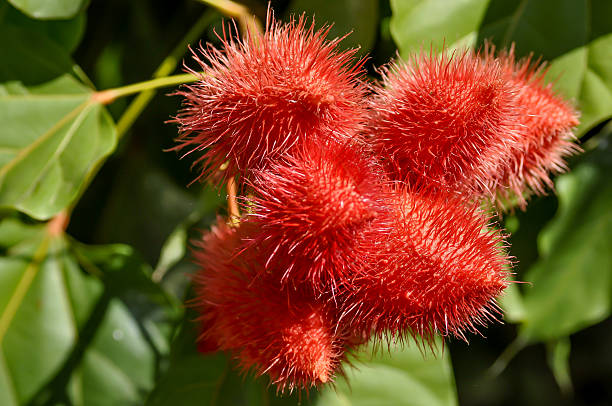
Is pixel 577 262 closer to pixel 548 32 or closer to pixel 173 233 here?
pixel 548 32

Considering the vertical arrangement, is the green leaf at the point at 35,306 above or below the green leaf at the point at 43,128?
below

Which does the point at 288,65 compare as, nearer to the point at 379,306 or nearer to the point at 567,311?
the point at 379,306

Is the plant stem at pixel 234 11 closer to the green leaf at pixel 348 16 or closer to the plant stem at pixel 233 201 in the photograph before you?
the green leaf at pixel 348 16

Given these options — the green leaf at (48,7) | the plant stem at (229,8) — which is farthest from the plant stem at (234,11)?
the green leaf at (48,7)

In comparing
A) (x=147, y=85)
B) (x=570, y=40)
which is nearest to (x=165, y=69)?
(x=147, y=85)

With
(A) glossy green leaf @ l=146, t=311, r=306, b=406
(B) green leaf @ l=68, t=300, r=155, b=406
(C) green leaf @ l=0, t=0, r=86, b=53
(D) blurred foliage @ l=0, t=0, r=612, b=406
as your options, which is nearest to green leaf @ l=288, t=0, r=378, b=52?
(D) blurred foliage @ l=0, t=0, r=612, b=406

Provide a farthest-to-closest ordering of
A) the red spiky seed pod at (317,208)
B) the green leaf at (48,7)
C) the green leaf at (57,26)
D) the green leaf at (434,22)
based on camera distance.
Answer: the green leaf at (57,26) < the green leaf at (48,7) < the green leaf at (434,22) < the red spiky seed pod at (317,208)
